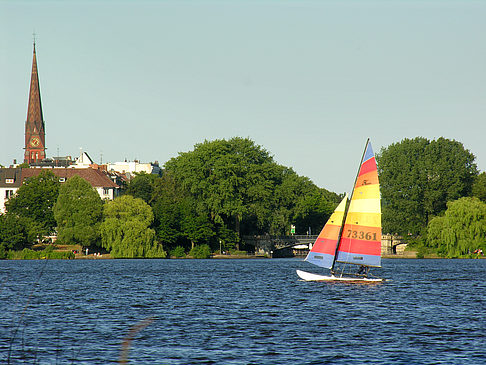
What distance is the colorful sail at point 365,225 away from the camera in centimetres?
5238

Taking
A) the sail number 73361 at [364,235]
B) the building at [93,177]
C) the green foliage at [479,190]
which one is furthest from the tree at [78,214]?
the green foliage at [479,190]

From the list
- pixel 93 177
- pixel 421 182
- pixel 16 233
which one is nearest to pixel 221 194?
pixel 16 233

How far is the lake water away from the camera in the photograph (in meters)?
25.0

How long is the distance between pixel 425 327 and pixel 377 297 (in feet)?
43.8

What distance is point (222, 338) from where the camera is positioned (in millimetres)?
28781

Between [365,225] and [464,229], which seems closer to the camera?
[365,225]

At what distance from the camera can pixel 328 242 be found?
172 ft

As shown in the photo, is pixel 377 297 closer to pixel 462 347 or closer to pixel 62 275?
pixel 462 347

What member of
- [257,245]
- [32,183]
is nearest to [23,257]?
[32,183]

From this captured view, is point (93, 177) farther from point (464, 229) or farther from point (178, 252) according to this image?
point (464, 229)

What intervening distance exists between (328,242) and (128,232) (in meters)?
60.5

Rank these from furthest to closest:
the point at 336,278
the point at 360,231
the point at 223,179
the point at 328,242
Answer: the point at 223,179 < the point at 336,278 < the point at 360,231 < the point at 328,242

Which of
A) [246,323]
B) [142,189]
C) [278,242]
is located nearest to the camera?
[246,323]

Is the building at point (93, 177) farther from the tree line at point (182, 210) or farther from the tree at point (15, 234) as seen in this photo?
the tree at point (15, 234)
